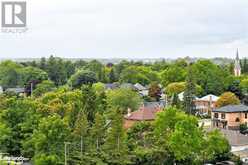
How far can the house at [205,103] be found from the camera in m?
57.3

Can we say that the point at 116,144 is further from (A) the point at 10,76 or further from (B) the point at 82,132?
(A) the point at 10,76

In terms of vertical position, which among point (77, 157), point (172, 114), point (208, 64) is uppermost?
point (208, 64)

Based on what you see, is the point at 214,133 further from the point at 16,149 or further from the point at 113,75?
the point at 113,75

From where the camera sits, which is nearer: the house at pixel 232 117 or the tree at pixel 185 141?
the tree at pixel 185 141

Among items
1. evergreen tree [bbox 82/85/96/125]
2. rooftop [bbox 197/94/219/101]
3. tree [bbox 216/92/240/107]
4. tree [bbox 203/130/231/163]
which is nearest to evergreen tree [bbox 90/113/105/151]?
evergreen tree [bbox 82/85/96/125]

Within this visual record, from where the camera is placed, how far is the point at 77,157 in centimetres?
2819

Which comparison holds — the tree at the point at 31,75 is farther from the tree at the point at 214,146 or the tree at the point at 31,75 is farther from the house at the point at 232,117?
the tree at the point at 214,146

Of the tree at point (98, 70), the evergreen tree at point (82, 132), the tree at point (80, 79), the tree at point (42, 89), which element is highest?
the tree at point (98, 70)

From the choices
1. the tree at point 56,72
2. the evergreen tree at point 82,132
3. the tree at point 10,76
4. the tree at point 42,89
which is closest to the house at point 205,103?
Result: the tree at point 42,89

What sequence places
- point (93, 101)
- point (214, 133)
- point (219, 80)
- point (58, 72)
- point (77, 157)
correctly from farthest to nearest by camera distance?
point (58, 72) < point (219, 80) < point (93, 101) < point (214, 133) < point (77, 157)

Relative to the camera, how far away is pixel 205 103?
58594 millimetres

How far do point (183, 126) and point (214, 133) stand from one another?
2500 millimetres

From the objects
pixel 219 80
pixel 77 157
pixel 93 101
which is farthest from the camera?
pixel 219 80

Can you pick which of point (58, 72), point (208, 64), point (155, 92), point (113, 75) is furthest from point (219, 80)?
point (58, 72)
